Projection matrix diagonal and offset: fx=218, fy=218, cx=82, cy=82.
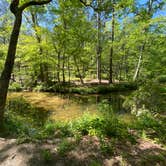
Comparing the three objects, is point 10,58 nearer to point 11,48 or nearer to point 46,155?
point 11,48

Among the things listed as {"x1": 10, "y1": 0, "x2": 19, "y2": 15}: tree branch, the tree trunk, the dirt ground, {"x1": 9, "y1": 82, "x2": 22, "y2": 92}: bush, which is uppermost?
{"x1": 10, "y1": 0, "x2": 19, "y2": 15}: tree branch

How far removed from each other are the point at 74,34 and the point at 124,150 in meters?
13.2

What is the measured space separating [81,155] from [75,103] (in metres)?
8.54

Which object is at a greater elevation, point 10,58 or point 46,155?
point 10,58

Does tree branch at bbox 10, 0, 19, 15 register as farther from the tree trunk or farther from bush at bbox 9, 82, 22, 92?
bush at bbox 9, 82, 22, 92

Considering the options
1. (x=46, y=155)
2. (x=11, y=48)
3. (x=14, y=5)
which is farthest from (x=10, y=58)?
(x=46, y=155)

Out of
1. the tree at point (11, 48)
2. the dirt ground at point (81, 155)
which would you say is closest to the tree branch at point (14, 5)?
the tree at point (11, 48)

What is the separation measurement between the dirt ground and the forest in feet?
0.06

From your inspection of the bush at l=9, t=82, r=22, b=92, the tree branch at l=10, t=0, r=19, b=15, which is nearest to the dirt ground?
the tree branch at l=10, t=0, r=19, b=15

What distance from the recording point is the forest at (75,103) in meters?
4.27

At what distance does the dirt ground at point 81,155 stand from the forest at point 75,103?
2 cm

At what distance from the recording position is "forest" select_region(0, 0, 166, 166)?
4266 mm

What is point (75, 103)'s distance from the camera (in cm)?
1267

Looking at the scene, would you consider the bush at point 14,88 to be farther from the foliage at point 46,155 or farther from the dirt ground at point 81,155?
the foliage at point 46,155
